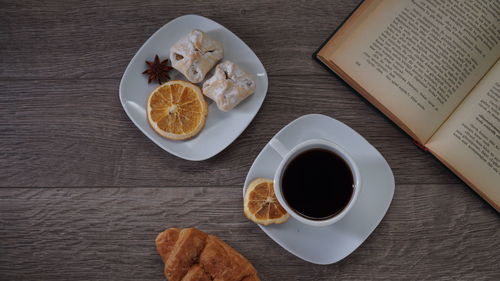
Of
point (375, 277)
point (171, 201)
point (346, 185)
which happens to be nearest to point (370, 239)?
point (375, 277)

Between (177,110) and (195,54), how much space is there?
0.51ft

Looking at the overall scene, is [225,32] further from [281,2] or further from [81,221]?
[81,221]

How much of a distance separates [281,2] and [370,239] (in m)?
0.71

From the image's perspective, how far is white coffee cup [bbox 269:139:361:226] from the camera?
0.99 m

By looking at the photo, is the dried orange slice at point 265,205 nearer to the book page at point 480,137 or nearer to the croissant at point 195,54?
the croissant at point 195,54

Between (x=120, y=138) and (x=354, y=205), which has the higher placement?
(x=354, y=205)

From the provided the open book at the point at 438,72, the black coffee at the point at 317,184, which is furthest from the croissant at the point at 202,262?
the open book at the point at 438,72

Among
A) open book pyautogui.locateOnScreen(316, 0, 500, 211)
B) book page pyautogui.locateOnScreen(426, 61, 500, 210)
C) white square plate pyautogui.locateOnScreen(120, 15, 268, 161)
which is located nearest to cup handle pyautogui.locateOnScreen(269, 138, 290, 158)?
white square plate pyautogui.locateOnScreen(120, 15, 268, 161)

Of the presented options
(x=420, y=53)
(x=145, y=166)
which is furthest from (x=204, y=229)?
(x=420, y=53)

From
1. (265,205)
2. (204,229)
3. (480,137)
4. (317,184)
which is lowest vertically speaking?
(204,229)

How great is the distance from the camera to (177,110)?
1.14 meters

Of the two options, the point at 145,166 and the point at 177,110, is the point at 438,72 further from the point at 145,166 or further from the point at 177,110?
the point at 145,166

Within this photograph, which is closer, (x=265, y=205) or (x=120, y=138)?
(x=265, y=205)

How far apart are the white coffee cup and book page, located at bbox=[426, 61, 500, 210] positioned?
0.94ft
